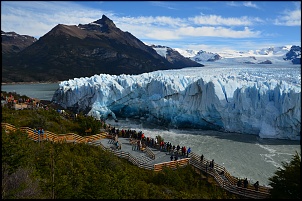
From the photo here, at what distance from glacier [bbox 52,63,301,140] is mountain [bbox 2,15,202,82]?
6065 centimetres

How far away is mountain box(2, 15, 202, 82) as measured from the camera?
92312 millimetres

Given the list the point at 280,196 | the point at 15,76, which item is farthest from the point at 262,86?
the point at 15,76

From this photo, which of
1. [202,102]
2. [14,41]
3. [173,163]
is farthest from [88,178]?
[14,41]

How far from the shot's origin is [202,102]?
931 inches

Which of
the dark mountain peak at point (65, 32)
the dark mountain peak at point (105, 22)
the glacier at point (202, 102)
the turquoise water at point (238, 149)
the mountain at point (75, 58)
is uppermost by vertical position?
the dark mountain peak at point (105, 22)

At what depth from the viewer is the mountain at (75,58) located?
303 feet

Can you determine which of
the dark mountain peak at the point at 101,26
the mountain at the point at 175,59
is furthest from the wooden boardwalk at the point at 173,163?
the mountain at the point at 175,59

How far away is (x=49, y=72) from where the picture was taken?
302 feet

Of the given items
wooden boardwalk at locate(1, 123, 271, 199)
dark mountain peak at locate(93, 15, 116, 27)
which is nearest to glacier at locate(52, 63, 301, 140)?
wooden boardwalk at locate(1, 123, 271, 199)

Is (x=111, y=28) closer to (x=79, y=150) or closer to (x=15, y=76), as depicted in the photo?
(x=15, y=76)

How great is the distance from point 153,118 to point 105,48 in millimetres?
93184

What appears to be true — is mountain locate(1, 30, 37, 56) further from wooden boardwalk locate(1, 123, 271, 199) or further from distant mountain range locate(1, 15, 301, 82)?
wooden boardwalk locate(1, 123, 271, 199)

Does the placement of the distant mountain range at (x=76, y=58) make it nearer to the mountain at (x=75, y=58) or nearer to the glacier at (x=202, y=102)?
the mountain at (x=75, y=58)

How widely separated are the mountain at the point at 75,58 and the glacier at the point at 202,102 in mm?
60647
